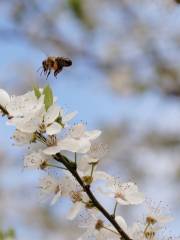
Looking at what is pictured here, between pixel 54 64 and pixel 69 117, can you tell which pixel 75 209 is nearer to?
pixel 69 117

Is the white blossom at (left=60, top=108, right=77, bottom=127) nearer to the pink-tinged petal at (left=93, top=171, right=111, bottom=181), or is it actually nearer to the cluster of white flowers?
the cluster of white flowers

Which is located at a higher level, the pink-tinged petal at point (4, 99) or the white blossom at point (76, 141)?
the pink-tinged petal at point (4, 99)

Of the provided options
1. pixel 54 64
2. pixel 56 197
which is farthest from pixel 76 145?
pixel 54 64

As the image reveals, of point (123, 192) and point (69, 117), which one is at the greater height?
point (69, 117)

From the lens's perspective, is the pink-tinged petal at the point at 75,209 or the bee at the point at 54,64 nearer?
the pink-tinged petal at the point at 75,209

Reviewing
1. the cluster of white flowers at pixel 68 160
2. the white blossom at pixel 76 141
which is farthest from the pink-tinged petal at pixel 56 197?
the white blossom at pixel 76 141

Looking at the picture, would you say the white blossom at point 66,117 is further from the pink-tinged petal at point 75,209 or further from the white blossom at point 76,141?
the pink-tinged petal at point 75,209

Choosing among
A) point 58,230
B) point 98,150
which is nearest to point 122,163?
point 58,230
